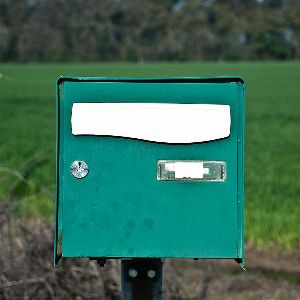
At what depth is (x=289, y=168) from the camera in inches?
307

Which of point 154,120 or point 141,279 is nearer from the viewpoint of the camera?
point 154,120

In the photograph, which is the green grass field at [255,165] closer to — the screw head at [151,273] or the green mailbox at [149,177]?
the green mailbox at [149,177]

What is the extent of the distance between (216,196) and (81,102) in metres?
0.35

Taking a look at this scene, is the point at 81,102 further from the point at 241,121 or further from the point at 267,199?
the point at 267,199

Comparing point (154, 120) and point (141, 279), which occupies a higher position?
point (154, 120)

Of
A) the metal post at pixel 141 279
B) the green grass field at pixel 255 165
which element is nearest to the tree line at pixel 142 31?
the green grass field at pixel 255 165

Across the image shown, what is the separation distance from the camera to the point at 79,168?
1.81 m

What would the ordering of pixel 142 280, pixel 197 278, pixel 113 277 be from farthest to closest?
1. pixel 197 278
2. pixel 113 277
3. pixel 142 280

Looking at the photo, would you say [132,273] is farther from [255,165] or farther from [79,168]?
[255,165]

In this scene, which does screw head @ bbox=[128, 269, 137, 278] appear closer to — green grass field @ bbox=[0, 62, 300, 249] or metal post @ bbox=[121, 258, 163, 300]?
metal post @ bbox=[121, 258, 163, 300]

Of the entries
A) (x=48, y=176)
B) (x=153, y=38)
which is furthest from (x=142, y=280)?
(x=153, y=38)

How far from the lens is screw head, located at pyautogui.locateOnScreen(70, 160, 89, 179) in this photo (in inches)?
71.2

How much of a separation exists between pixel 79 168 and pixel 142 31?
72.9m

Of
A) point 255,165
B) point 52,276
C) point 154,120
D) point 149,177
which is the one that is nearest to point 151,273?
point 149,177
